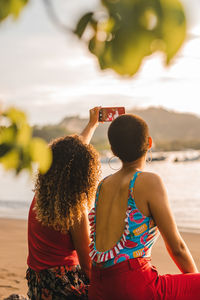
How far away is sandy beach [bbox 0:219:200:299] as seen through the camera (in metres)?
5.35

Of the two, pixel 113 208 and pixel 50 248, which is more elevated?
pixel 113 208

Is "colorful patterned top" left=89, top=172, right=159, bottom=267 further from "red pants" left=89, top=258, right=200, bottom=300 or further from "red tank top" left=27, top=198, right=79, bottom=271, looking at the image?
"red tank top" left=27, top=198, right=79, bottom=271

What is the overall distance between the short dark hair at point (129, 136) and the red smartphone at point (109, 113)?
3.14 ft

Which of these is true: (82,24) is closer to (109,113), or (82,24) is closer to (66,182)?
(66,182)

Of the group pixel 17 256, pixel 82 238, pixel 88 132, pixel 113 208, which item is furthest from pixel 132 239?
pixel 17 256

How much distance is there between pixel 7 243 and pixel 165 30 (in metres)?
8.24

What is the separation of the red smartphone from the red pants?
1.36 metres

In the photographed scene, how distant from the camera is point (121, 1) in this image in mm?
854

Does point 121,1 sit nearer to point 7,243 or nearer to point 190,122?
point 7,243

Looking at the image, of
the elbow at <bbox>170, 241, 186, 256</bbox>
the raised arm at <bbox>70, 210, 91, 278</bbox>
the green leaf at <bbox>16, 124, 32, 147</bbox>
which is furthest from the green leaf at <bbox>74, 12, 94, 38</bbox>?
the raised arm at <bbox>70, 210, 91, 278</bbox>

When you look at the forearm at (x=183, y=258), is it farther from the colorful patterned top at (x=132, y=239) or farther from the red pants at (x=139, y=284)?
the colorful patterned top at (x=132, y=239)

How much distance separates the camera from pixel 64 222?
2893mm

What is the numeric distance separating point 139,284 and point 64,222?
65cm

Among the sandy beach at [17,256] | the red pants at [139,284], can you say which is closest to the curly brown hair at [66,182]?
the red pants at [139,284]
